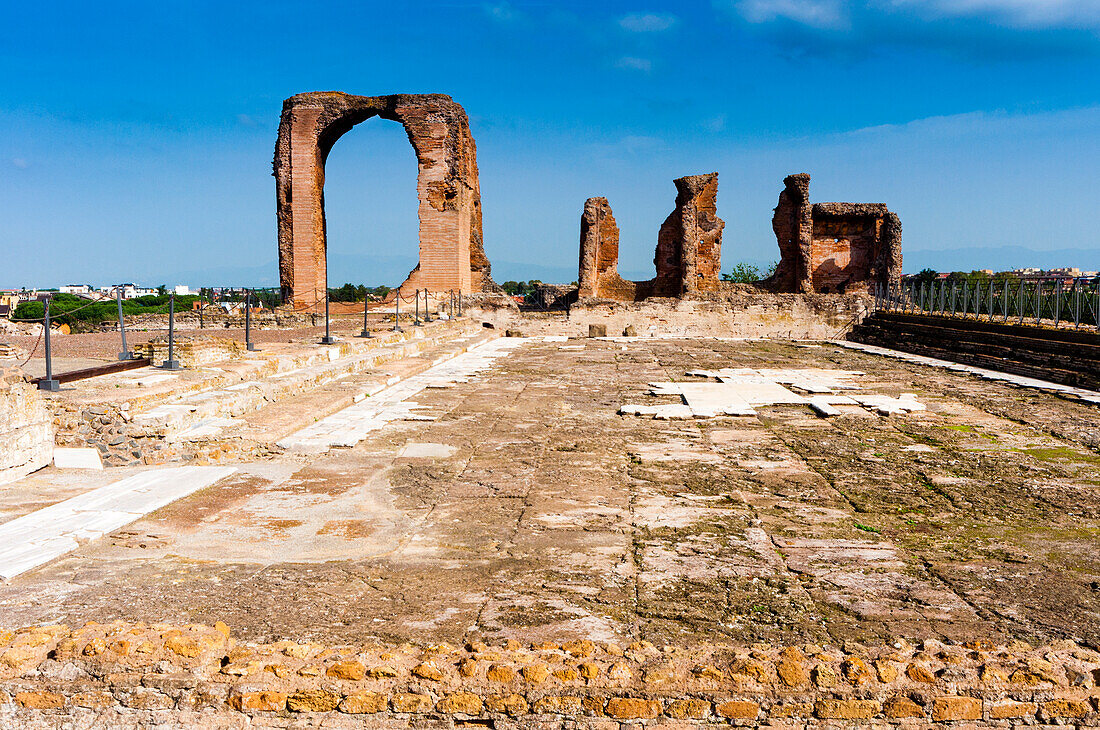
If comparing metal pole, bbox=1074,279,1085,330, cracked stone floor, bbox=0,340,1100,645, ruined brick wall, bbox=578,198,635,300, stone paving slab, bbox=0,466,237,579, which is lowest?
cracked stone floor, bbox=0,340,1100,645

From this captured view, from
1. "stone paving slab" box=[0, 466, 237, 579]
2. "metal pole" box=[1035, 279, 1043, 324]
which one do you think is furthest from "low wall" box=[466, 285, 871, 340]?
"stone paving slab" box=[0, 466, 237, 579]

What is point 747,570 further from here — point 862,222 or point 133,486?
point 862,222

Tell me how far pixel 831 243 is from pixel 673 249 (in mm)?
5758

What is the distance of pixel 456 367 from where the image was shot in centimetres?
1243

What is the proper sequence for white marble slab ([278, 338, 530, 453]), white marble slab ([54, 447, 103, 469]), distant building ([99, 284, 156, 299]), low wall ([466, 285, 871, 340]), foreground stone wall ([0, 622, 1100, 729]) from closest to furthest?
foreground stone wall ([0, 622, 1100, 729])
white marble slab ([54, 447, 103, 469])
white marble slab ([278, 338, 530, 453])
distant building ([99, 284, 156, 299])
low wall ([466, 285, 871, 340])

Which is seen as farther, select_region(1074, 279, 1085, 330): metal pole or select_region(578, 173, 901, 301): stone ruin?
select_region(578, 173, 901, 301): stone ruin

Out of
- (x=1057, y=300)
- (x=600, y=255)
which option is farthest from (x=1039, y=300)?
(x=600, y=255)

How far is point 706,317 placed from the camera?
22641mm

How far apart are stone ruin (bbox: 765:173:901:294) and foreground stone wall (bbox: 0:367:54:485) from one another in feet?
83.7

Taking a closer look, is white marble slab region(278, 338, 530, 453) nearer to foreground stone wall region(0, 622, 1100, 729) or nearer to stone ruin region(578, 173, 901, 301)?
foreground stone wall region(0, 622, 1100, 729)

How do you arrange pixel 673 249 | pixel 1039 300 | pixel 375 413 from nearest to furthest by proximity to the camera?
pixel 375 413, pixel 1039 300, pixel 673 249

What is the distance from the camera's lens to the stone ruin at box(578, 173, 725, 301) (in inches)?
1097

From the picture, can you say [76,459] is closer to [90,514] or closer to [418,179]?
[90,514]

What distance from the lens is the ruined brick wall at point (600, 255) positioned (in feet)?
92.5
